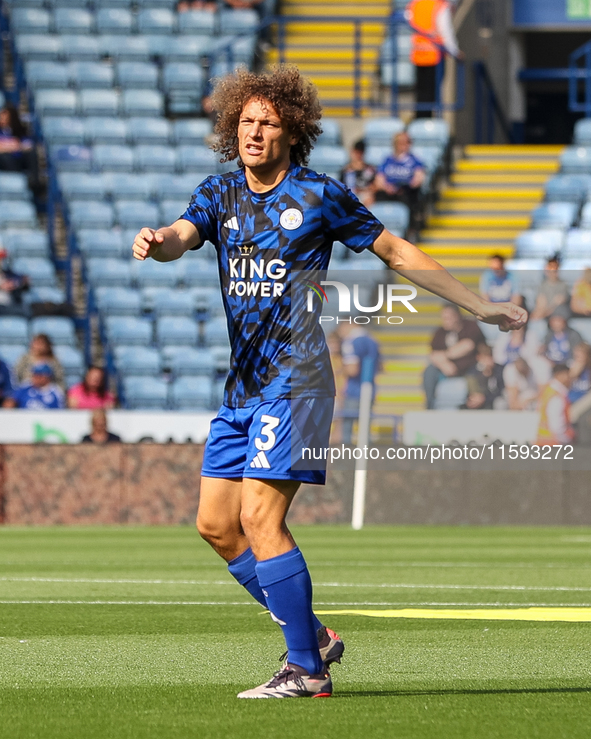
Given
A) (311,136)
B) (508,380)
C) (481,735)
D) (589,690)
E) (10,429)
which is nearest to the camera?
(481,735)

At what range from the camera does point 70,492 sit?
16562 mm

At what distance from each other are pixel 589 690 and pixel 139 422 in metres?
12.4

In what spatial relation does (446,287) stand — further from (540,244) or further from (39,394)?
(540,244)

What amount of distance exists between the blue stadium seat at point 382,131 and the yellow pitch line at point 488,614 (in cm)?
1604

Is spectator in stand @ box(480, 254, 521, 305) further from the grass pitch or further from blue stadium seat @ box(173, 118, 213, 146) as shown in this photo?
blue stadium seat @ box(173, 118, 213, 146)

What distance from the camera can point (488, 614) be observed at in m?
7.74

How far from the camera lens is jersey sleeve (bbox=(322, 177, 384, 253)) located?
5270mm

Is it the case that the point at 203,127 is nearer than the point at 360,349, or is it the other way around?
the point at 360,349

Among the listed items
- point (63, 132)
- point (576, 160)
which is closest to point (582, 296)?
point (576, 160)

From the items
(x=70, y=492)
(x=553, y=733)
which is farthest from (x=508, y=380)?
(x=553, y=733)

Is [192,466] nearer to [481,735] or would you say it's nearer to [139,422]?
[139,422]

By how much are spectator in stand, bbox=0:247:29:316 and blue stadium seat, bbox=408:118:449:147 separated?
6546 mm

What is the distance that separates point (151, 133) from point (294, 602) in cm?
1932

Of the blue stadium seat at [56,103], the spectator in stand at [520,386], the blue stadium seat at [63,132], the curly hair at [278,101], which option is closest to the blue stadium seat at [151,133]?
the blue stadium seat at [63,132]
